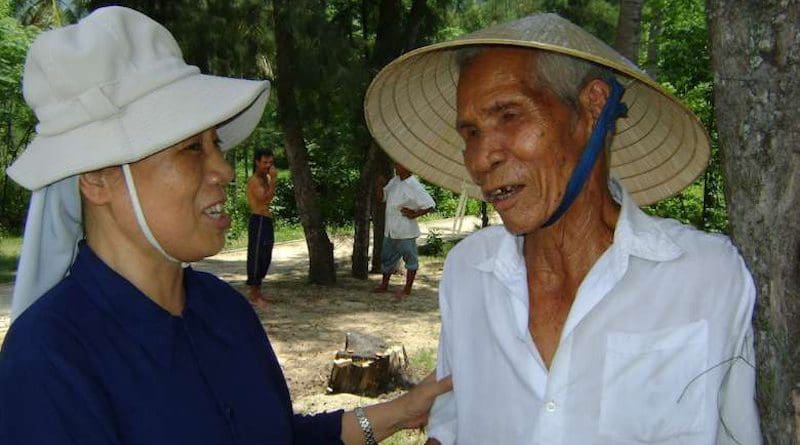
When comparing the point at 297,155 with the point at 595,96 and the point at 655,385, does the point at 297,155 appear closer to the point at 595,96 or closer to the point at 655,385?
the point at 595,96

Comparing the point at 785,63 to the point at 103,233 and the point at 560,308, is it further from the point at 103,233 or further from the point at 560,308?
the point at 103,233

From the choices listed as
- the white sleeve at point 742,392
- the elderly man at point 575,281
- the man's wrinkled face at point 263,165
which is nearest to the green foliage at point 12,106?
the man's wrinkled face at point 263,165

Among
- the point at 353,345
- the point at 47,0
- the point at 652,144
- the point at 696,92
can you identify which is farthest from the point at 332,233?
the point at 652,144

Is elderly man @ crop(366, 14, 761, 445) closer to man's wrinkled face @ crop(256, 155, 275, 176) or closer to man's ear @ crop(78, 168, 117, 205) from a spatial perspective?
man's ear @ crop(78, 168, 117, 205)

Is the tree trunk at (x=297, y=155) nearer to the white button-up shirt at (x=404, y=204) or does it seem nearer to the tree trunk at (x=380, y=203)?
the tree trunk at (x=380, y=203)

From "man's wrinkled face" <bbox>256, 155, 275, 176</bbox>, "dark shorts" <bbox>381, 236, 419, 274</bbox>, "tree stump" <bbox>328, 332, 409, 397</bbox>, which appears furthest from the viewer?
"dark shorts" <bbox>381, 236, 419, 274</bbox>

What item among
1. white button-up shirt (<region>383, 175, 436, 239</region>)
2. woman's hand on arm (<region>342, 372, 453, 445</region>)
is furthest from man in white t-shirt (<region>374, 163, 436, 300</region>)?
woman's hand on arm (<region>342, 372, 453, 445</region>)

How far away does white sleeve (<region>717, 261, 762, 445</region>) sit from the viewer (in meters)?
1.65

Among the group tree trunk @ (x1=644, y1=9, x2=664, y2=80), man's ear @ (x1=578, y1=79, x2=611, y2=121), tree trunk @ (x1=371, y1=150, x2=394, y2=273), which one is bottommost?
tree trunk @ (x1=371, y1=150, x2=394, y2=273)

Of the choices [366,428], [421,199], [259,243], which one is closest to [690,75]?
[421,199]

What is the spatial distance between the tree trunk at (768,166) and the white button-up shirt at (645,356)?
0.19ft

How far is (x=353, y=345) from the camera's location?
6352 mm

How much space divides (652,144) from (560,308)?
2.10 ft

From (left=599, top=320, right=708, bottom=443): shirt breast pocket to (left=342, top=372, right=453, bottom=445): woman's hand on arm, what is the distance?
658mm
